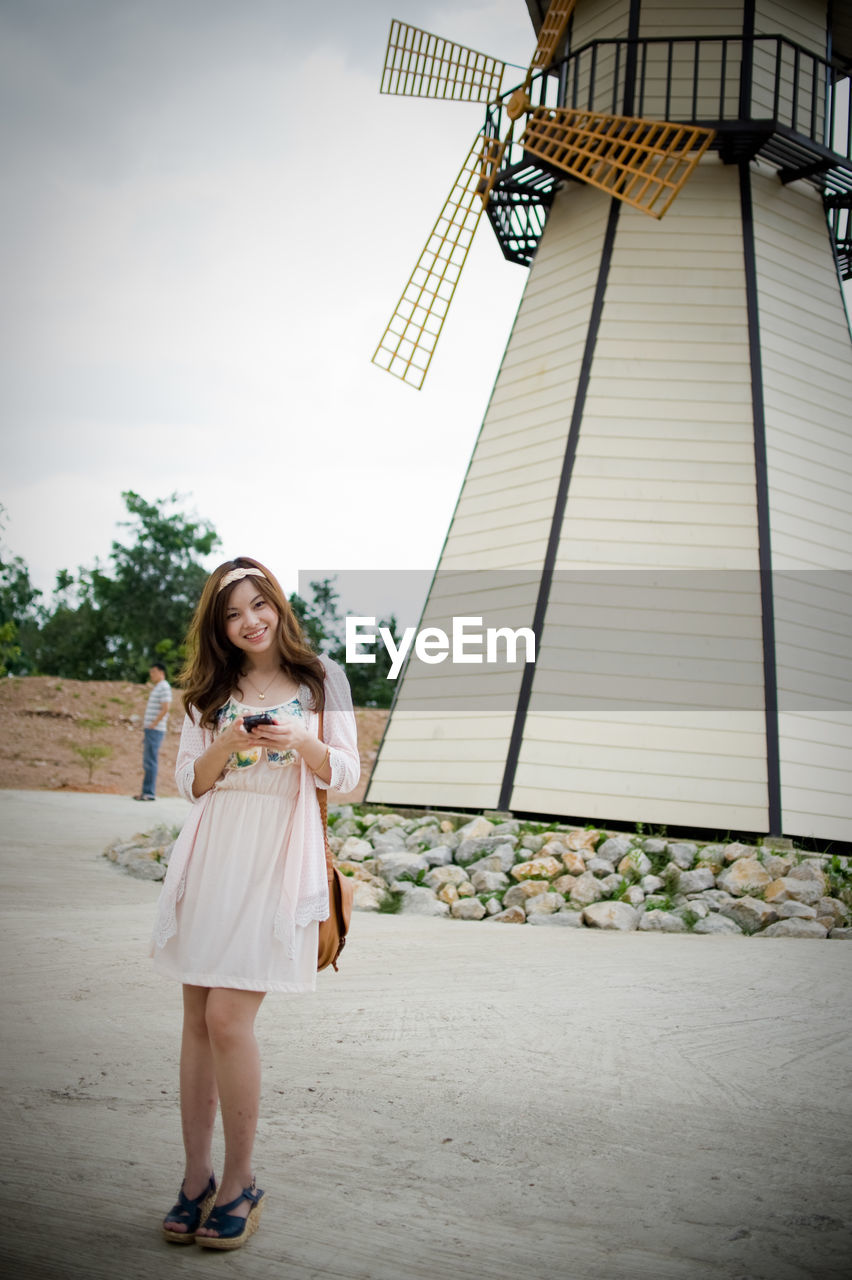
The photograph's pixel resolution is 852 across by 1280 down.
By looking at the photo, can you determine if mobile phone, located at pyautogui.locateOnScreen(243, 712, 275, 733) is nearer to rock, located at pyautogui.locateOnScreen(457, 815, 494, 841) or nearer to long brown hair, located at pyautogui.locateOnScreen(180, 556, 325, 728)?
long brown hair, located at pyautogui.locateOnScreen(180, 556, 325, 728)

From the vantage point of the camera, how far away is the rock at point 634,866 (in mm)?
6758

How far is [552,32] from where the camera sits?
34.1 ft

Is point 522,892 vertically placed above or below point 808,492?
below

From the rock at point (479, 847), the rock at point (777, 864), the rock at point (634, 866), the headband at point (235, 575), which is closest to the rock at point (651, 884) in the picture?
the rock at point (634, 866)

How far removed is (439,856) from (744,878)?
77.9 inches

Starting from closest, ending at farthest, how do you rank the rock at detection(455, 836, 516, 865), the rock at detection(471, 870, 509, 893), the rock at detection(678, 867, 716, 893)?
the rock at detection(678, 867, 716, 893), the rock at detection(471, 870, 509, 893), the rock at detection(455, 836, 516, 865)

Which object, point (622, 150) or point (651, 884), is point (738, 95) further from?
point (651, 884)

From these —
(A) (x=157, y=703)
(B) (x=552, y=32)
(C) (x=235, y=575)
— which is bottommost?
(A) (x=157, y=703)

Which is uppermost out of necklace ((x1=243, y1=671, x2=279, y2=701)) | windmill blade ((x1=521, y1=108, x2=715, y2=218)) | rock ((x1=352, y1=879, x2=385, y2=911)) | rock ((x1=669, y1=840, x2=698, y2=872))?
windmill blade ((x1=521, y1=108, x2=715, y2=218))

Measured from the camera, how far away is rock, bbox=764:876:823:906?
6.26m

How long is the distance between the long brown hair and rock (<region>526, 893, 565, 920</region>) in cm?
412

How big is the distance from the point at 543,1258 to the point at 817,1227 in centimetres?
63

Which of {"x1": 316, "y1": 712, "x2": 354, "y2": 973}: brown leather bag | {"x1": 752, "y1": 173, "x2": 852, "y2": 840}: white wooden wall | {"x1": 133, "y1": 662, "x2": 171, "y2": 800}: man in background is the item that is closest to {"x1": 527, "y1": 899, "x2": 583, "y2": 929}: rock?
{"x1": 752, "y1": 173, "x2": 852, "y2": 840}: white wooden wall

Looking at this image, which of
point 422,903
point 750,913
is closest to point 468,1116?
point 422,903
